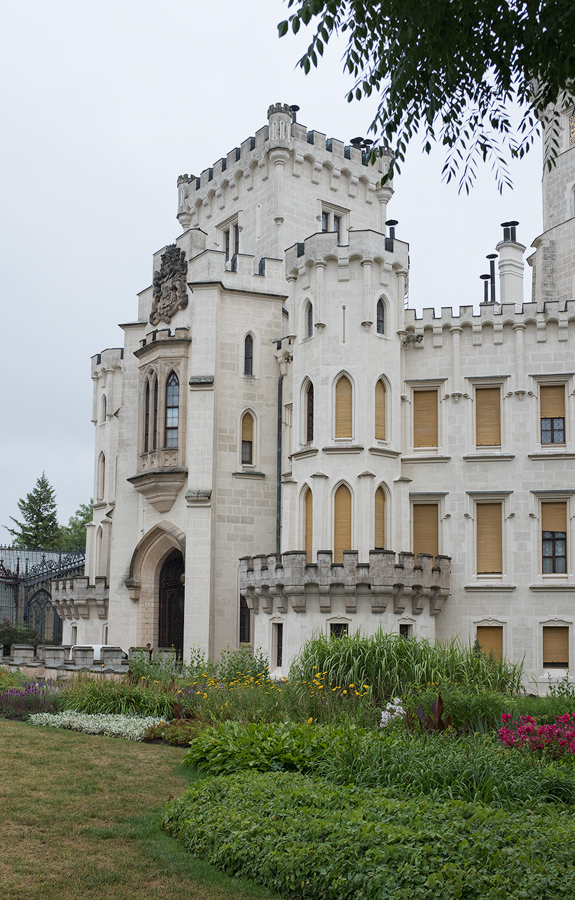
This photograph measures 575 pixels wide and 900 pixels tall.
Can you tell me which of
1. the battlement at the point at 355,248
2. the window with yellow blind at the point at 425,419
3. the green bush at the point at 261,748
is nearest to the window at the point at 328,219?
the battlement at the point at 355,248

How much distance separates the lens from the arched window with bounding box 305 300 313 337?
29.7 meters

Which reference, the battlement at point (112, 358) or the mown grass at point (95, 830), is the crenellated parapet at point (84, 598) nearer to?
the battlement at point (112, 358)

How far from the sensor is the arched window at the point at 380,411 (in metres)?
29.0

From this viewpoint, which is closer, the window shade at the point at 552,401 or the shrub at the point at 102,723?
the shrub at the point at 102,723

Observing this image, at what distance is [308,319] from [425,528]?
7.47m

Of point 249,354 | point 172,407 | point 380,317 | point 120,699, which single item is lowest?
point 120,699

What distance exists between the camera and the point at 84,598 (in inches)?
1471

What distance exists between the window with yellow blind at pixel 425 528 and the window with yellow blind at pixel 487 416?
8.33ft

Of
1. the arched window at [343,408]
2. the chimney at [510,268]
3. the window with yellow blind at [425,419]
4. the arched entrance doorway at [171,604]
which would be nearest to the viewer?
the arched window at [343,408]

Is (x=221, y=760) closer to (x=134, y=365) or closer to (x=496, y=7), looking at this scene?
(x=496, y=7)

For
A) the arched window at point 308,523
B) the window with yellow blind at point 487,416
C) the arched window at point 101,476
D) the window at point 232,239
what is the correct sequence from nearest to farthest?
1. the arched window at point 308,523
2. the window with yellow blind at point 487,416
3. the window at point 232,239
4. the arched window at point 101,476

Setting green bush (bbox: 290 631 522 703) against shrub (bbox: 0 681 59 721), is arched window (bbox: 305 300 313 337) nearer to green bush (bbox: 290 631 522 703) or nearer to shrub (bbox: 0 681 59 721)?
green bush (bbox: 290 631 522 703)

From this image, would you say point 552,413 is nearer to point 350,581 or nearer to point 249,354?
point 350,581

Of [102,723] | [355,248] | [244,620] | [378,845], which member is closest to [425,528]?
[244,620]
